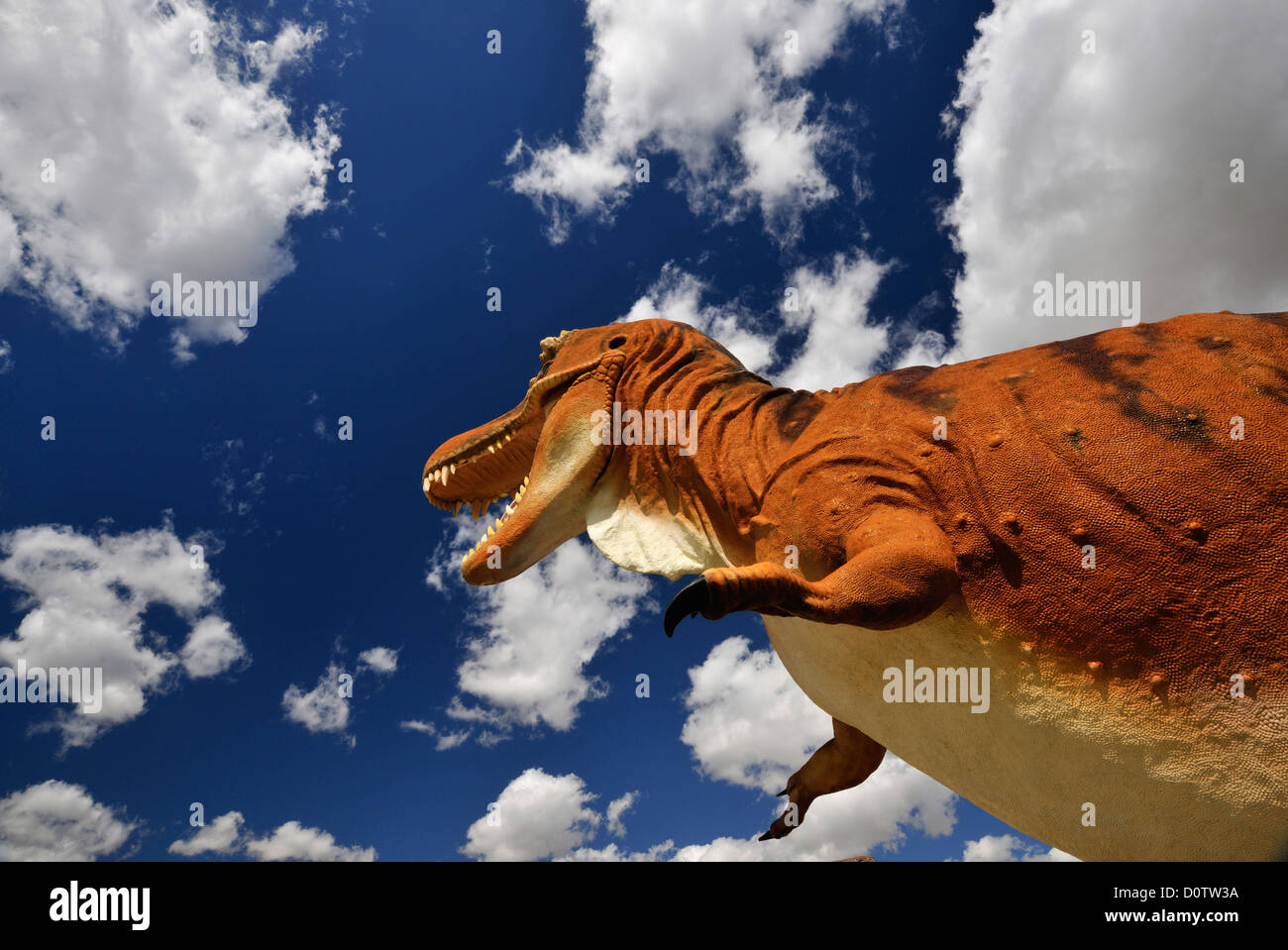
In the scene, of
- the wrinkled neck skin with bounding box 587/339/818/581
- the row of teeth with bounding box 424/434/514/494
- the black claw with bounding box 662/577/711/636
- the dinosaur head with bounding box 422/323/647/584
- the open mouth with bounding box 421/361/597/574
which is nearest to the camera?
the black claw with bounding box 662/577/711/636

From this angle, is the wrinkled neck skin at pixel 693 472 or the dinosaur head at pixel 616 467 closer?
the wrinkled neck skin at pixel 693 472

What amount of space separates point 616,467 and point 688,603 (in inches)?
96.3

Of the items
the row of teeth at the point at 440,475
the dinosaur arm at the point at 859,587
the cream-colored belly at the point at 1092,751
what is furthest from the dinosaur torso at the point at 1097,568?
the row of teeth at the point at 440,475

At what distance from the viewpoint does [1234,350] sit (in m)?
4.05

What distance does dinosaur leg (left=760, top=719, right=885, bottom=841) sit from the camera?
573 centimetres

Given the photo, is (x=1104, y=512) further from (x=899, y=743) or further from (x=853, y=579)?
(x=899, y=743)

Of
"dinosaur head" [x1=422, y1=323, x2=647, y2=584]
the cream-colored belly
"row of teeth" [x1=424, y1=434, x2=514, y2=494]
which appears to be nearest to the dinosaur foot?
the cream-colored belly

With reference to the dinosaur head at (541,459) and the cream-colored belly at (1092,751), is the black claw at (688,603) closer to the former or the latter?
the cream-colored belly at (1092,751)

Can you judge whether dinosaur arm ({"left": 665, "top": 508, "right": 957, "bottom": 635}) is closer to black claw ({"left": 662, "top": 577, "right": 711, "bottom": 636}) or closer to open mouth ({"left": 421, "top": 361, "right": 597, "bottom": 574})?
black claw ({"left": 662, "top": 577, "right": 711, "bottom": 636})

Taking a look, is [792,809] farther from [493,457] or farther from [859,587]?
[493,457]

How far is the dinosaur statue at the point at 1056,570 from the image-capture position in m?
3.43

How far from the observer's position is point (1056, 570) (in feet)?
12.1

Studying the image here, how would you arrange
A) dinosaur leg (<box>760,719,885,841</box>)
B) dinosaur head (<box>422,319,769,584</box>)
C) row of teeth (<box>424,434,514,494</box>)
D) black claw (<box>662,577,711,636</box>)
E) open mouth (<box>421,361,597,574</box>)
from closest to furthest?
black claw (<box>662,577,711,636</box>)
dinosaur head (<box>422,319,769,584</box>)
dinosaur leg (<box>760,719,885,841</box>)
open mouth (<box>421,361,597,574</box>)
row of teeth (<box>424,434,514,494</box>)

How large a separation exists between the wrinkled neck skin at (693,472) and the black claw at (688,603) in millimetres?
1495
